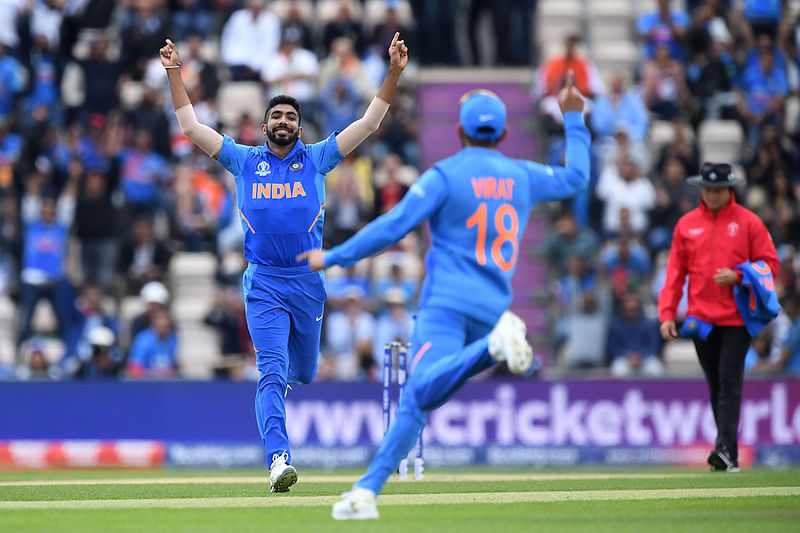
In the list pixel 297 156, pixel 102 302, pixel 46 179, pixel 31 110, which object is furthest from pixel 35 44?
pixel 297 156

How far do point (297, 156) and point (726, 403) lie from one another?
4.30 metres

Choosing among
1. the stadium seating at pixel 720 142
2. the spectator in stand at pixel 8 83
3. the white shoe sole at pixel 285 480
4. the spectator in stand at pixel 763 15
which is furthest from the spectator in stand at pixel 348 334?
the spectator in stand at pixel 763 15

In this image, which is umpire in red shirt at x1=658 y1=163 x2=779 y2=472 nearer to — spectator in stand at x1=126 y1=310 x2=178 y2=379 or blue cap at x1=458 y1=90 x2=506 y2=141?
blue cap at x1=458 y1=90 x2=506 y2=141

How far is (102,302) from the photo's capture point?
19.0 m

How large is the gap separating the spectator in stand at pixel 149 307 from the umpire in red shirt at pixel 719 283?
7.39 meters

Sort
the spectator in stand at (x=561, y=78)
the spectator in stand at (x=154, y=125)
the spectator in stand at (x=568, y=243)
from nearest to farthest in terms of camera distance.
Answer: the spectator in stand at (x=568, y=243) → the spectator in stand at (x=154, y=125) → the spectator in stand at (x=561, y=78)

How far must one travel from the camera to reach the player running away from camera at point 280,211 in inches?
425

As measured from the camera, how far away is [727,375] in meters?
12.6

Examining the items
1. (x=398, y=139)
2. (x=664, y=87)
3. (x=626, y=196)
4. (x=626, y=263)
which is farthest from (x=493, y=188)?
(x=664, y=87)

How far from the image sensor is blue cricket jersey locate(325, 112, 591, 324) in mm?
8461

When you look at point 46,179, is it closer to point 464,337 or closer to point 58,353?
point 58,353

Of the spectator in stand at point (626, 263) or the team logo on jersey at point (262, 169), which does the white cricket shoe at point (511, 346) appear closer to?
the team logo on jersey at point (262, 169)

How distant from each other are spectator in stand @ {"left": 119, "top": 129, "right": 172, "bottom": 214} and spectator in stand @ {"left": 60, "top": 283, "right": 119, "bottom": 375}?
5.68ft

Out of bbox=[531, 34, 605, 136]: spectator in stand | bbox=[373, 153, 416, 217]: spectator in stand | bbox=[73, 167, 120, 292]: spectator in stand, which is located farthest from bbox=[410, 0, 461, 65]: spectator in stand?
bbox=[73, 167, 120, 292]: spectator in stand
